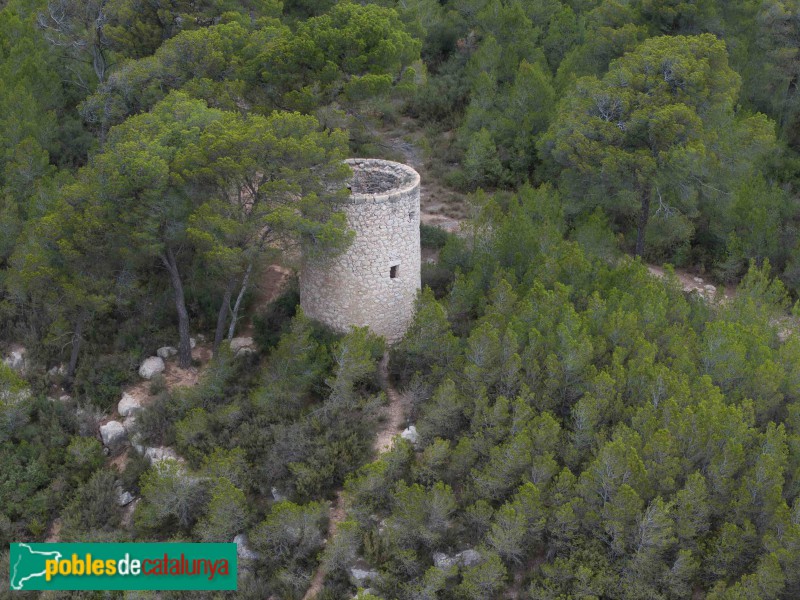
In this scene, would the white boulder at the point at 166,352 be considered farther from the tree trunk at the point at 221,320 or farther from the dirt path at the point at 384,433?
the dirt path at the point at 384,433

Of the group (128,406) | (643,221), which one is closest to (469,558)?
(128,406)

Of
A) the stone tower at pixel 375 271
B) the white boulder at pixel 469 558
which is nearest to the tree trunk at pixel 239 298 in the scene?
the stone tower at pixel 375 271

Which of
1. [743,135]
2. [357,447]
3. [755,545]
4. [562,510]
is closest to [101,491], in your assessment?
[357,447]

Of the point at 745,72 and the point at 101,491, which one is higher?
the point at 745,72

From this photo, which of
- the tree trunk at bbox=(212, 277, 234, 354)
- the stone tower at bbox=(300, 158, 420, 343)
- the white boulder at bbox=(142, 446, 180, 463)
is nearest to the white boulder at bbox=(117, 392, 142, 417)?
the white boulder at bbox=(142, 446, 180, 463)

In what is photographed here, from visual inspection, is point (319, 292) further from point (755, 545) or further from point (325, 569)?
point (755, 545)

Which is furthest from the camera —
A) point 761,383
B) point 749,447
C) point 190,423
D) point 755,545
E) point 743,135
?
point 743,135
